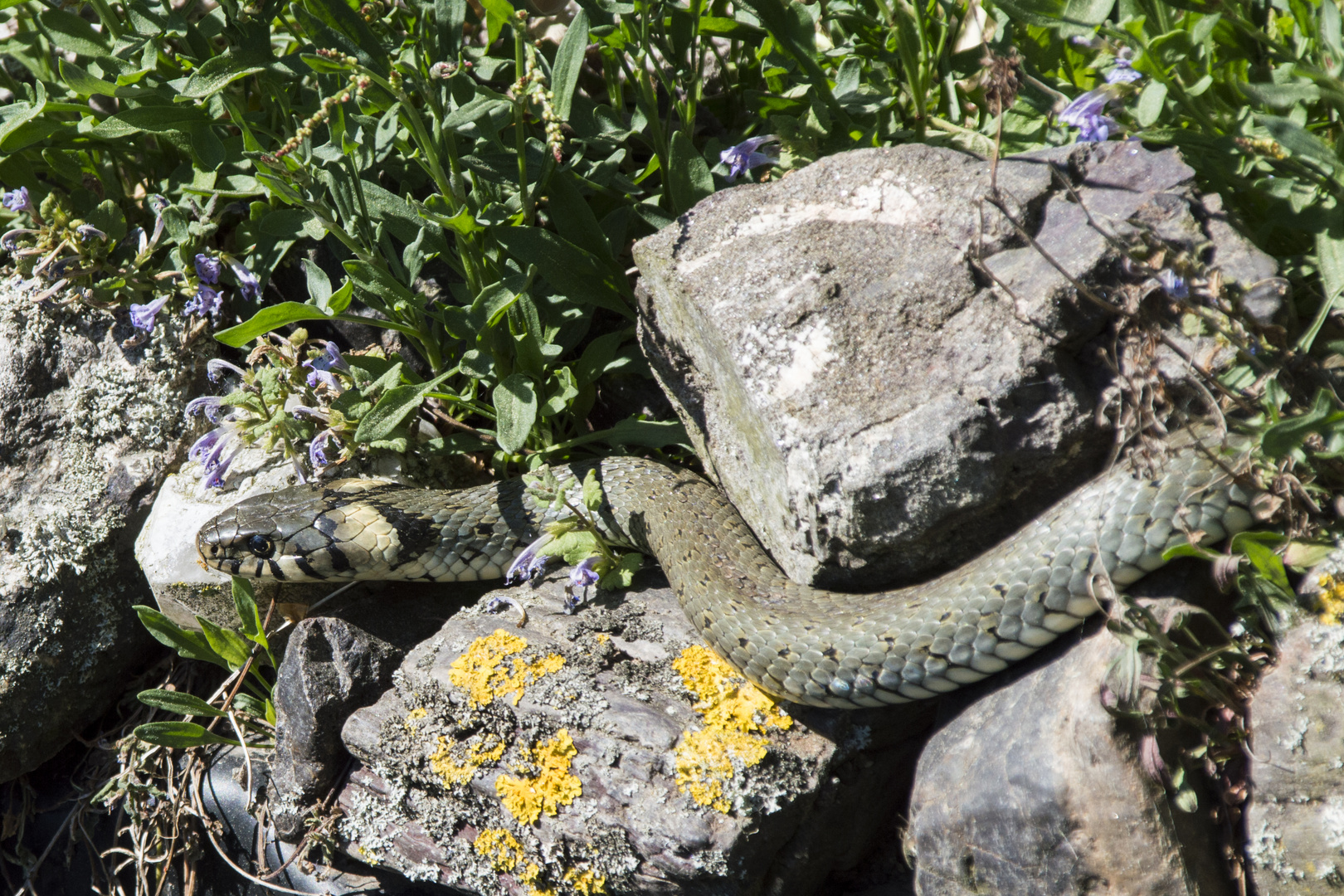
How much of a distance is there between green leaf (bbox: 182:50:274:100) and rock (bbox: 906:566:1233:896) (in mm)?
3499

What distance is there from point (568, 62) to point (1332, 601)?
2979 millimetres

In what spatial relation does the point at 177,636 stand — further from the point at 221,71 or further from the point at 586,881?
the point at 221,71

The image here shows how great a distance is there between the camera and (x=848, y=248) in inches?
126

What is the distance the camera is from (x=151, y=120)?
395cm

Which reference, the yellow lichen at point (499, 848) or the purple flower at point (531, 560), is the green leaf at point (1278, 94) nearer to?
the purple flower at point (531, 560)

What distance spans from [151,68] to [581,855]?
142 inches

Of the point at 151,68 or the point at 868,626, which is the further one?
the point at 151,68

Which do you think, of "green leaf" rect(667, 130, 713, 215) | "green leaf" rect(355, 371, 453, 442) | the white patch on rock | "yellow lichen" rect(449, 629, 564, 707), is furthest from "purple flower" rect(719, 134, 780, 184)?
"yellow lichen" rect(449, 629, 564, 707)

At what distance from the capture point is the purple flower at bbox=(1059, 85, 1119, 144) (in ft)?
9.05

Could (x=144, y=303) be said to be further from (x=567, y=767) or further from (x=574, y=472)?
(x=567, y=767)

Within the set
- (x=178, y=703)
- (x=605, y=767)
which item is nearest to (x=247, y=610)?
(x=178, y=703)

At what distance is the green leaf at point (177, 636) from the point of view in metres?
3.94

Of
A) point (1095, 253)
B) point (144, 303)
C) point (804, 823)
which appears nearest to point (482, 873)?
point (804, 823)

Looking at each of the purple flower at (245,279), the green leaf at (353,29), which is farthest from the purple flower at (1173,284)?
the purple flower at (245,279)
